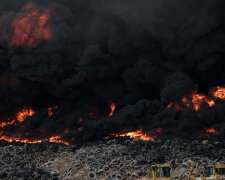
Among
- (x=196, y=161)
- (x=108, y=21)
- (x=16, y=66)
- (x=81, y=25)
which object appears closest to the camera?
(x=196, y=161)

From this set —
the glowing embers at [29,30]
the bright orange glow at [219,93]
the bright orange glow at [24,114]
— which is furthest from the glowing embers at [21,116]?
the bright orange glow at [219,93]

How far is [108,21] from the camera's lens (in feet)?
168

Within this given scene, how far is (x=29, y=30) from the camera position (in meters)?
47.9

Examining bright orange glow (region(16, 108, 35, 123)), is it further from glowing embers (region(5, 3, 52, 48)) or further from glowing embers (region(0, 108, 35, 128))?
glowing embers (region(5, 3, 52, 48))

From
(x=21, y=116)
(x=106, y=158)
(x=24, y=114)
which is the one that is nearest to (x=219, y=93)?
(x=106, y=158)

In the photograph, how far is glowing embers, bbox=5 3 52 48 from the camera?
1876 inches

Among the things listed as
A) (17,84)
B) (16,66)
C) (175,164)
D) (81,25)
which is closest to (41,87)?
(17,84)

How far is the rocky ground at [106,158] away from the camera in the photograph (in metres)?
26.2

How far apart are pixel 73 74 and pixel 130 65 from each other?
850cm

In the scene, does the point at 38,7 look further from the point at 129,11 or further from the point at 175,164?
the point at 175,164

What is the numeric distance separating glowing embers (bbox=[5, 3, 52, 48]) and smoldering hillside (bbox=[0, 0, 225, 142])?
0.46 meters

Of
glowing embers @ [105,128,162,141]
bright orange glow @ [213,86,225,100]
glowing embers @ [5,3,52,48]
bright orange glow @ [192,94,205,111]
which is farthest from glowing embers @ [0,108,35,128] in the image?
bright orange glow @ [213,86,225,100]

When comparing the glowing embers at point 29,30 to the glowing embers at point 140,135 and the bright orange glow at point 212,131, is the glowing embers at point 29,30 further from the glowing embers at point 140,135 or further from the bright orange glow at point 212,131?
the bright orange glow at point 212,131

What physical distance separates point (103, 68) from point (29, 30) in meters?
11.5
